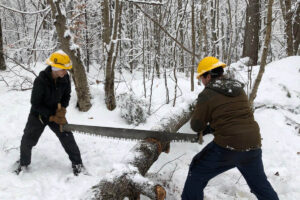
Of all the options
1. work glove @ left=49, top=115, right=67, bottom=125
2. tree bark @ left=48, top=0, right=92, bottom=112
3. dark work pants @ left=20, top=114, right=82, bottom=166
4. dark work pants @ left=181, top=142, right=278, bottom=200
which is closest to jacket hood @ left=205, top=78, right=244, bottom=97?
dark work pants @ left=181, top=142, right=278, bottom=200

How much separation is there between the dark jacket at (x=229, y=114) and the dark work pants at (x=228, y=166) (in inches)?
4.1

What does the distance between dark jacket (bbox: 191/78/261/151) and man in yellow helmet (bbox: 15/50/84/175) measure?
6.92 feet

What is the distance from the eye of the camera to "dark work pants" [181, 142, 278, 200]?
2703 millimetres

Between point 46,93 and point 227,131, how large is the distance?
267cm

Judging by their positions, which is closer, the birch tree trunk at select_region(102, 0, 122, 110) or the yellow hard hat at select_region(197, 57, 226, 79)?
the yellow hard hat at select_region(197, 57, 226, 79)

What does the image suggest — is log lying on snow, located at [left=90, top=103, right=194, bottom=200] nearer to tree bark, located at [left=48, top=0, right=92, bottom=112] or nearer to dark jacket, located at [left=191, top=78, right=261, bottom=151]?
dark jacket, located at [left=191, top=78, right=261, bottom=151]

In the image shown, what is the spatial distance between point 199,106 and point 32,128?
2.74m

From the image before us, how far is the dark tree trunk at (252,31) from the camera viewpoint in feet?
27.3

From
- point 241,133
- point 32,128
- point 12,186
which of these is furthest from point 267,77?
point 12,186

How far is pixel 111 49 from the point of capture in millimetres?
6199

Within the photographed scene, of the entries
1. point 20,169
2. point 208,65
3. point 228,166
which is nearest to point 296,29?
point 208,65

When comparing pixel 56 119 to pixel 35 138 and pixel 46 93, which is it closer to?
pixel 46 93

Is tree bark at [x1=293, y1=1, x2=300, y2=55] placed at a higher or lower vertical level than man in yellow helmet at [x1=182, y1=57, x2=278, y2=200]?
higher

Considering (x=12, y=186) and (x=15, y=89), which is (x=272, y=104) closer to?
(x=12, y=186)
